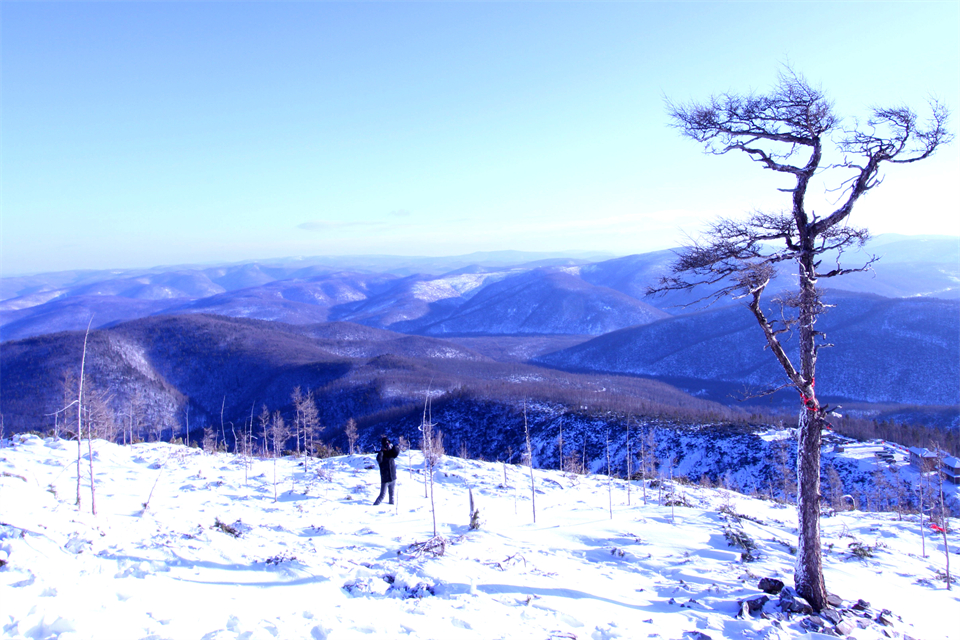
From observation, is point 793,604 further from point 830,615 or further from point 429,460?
point 429,460

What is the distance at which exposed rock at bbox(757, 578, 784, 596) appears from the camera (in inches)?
311

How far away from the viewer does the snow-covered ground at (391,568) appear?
5727 millimetres

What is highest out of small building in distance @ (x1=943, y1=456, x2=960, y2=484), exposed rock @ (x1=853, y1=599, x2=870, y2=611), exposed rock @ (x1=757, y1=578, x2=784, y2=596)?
exposed rock @ (x1=757, y1=578, x2=784, y2=596)

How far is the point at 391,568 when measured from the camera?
778 centimetres

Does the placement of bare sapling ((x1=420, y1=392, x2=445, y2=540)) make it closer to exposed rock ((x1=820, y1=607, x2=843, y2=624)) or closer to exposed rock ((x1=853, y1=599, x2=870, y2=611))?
exposed rock ((x1=820, y1=607, x2=843, y2=624))

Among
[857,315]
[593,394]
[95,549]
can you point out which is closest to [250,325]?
[593,394]

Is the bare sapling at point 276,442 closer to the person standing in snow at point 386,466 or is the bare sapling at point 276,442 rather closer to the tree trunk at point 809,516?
the person standing in snow at point 386,466

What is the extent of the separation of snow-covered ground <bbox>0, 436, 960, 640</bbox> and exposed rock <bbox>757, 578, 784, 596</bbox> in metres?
0.29

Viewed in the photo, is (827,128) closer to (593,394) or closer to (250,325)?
(593,394)

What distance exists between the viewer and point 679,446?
52531mm

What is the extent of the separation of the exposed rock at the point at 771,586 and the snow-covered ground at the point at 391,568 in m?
0.29

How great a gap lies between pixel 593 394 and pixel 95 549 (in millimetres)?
84160

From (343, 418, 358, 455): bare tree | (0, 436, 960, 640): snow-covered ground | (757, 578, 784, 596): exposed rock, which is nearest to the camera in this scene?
(0, 436, 960, 640): snow-covered ground

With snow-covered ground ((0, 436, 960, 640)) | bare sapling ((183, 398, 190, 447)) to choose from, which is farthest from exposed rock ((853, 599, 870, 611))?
bare sapling ((183, 398, 190, 447))
